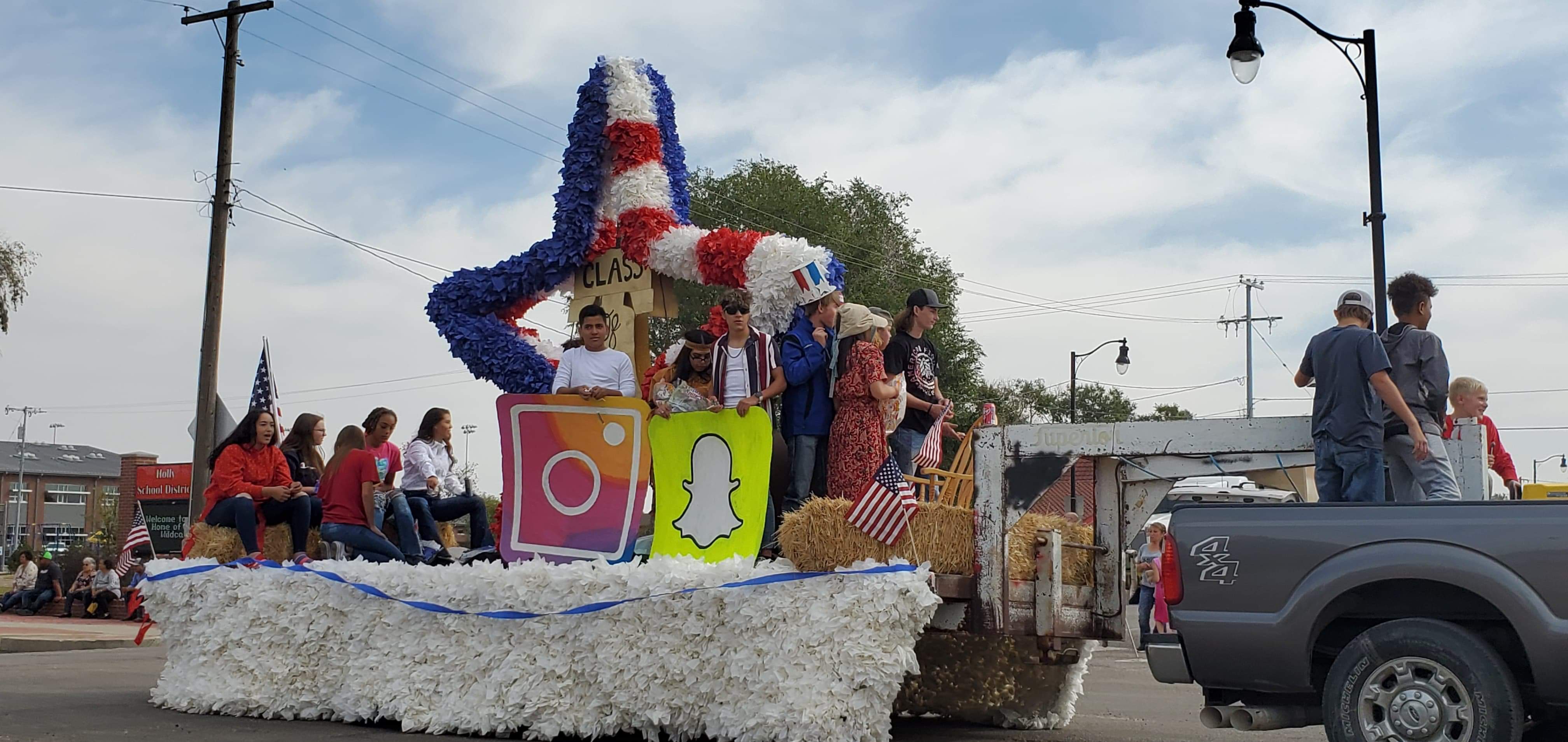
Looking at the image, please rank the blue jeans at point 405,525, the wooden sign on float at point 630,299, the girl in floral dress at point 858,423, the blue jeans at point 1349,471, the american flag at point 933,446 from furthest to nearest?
the wooden sign on float at point 630,299 → the blue jeans at point 405,525 → the american flag at point 933,446 → the girl in floral dress at point 858,423 → the blue jeans at point 1349,471

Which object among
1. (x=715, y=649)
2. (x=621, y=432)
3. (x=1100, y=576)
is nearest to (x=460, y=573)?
(x=621, y=432)

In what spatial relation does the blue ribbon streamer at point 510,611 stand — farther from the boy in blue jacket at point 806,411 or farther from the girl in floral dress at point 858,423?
the boy in blue jacket at point 806,411

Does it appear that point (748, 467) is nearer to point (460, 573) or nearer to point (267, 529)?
point (460, 573)

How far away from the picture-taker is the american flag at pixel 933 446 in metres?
8.70

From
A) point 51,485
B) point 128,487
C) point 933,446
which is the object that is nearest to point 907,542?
point 933,446

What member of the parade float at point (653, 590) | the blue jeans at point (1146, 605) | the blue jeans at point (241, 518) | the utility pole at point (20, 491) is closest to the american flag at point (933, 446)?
the parade float at point (653, 590)

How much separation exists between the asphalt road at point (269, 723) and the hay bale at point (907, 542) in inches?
60.7

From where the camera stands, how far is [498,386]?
35.1 ft

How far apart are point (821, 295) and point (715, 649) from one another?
7.94ft

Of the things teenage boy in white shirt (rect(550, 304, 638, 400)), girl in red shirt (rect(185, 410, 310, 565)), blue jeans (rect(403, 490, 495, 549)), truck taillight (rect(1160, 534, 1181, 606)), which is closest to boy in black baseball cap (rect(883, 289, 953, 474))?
teenage boy in white shirt (rect(550, 304, 638, 400))

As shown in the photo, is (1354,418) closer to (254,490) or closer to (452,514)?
(452,514)

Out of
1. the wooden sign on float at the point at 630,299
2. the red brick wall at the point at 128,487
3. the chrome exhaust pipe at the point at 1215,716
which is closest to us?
the chrome exhaust pipe at the point at 1215,716

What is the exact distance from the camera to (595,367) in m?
9.03

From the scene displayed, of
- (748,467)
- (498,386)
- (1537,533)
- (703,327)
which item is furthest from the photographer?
(498,386)
